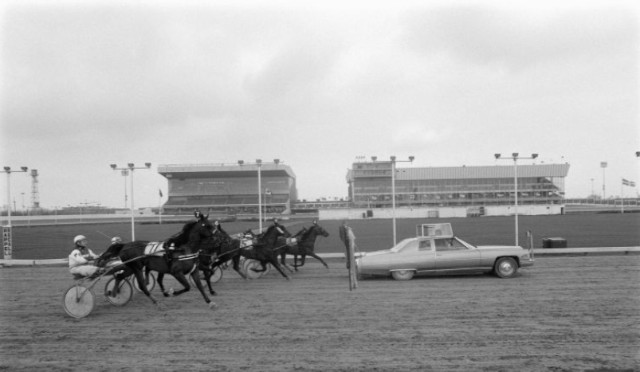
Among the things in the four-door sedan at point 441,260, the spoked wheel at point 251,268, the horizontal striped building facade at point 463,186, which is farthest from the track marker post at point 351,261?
the horizontal striped building facade at point 463,186

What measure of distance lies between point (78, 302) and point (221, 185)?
82.4 metres

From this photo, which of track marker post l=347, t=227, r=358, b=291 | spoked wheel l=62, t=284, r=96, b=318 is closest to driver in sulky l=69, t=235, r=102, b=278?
spoked wheel l=62, t=284, r=96, b=318

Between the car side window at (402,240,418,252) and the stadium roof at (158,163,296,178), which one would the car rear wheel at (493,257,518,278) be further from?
the stadium roof at (158,163,296,178)

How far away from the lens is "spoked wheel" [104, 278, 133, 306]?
30.7 ft

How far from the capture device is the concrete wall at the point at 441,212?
2571 inches

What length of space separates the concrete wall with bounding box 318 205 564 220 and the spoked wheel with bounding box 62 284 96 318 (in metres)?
58.0

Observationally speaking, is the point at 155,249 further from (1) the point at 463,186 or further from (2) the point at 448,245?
(1) the point at 463,186

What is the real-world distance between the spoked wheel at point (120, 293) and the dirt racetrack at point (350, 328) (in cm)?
23

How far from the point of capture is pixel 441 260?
11.6m

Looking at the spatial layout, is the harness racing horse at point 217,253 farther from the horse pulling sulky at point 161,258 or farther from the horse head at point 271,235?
the horse head at point 271,235

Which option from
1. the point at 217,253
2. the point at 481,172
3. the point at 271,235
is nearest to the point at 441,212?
the point at 481,172

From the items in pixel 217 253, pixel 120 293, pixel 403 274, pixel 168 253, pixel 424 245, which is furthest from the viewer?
pixel 424 245

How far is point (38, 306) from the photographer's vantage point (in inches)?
368

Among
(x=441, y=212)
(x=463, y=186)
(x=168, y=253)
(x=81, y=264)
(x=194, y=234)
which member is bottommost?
(x=441, y=212)
